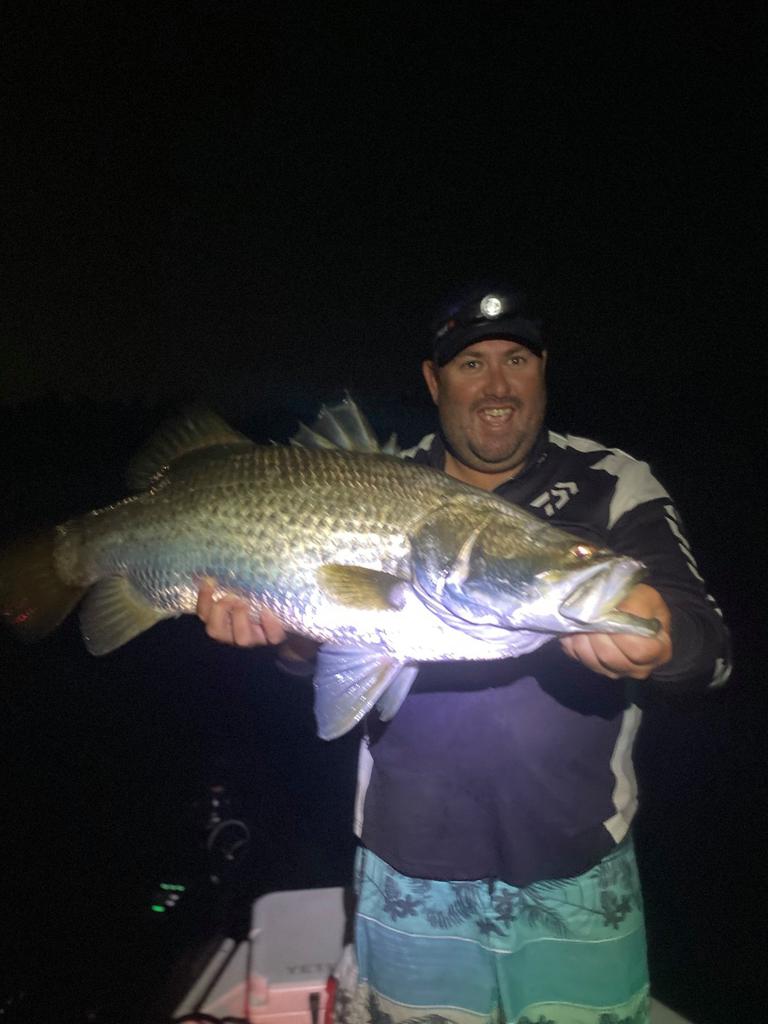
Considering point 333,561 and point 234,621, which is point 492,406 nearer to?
point 333,561

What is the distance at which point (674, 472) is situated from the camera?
27.1 metres

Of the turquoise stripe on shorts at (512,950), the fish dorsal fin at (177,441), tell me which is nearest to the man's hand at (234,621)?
the fish dorsal fin at (177,441)

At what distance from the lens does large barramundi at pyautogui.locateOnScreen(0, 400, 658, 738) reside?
1.94 meters

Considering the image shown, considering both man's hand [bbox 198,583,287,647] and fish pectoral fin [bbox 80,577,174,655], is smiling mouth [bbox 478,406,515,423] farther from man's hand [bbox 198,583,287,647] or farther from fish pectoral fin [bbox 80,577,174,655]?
fish pectoral fin [bbox 80,577,174,655]

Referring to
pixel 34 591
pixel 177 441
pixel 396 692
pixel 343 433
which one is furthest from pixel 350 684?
pixel 34 591

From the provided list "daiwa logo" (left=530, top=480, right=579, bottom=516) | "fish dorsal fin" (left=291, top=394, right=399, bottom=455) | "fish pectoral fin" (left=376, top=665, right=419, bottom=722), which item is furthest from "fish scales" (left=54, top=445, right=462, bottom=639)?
"daiwa logo" (left=530, top=480, right=579, bottom=516)

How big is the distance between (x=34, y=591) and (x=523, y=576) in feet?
6.58

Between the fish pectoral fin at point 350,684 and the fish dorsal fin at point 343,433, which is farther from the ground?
the fish dorsal fin at point 343,433

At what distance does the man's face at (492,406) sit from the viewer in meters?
2.74

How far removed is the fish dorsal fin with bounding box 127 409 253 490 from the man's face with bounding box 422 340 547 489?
3.20 feet

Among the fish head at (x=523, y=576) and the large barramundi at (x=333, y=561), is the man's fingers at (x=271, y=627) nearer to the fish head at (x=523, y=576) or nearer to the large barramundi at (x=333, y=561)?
the large barramundi at (x=333, y=561)

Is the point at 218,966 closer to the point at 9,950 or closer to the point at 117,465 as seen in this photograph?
the point at 9,950

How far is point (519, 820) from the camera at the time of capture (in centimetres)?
230

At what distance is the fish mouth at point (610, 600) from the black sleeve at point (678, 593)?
0.36 meters
